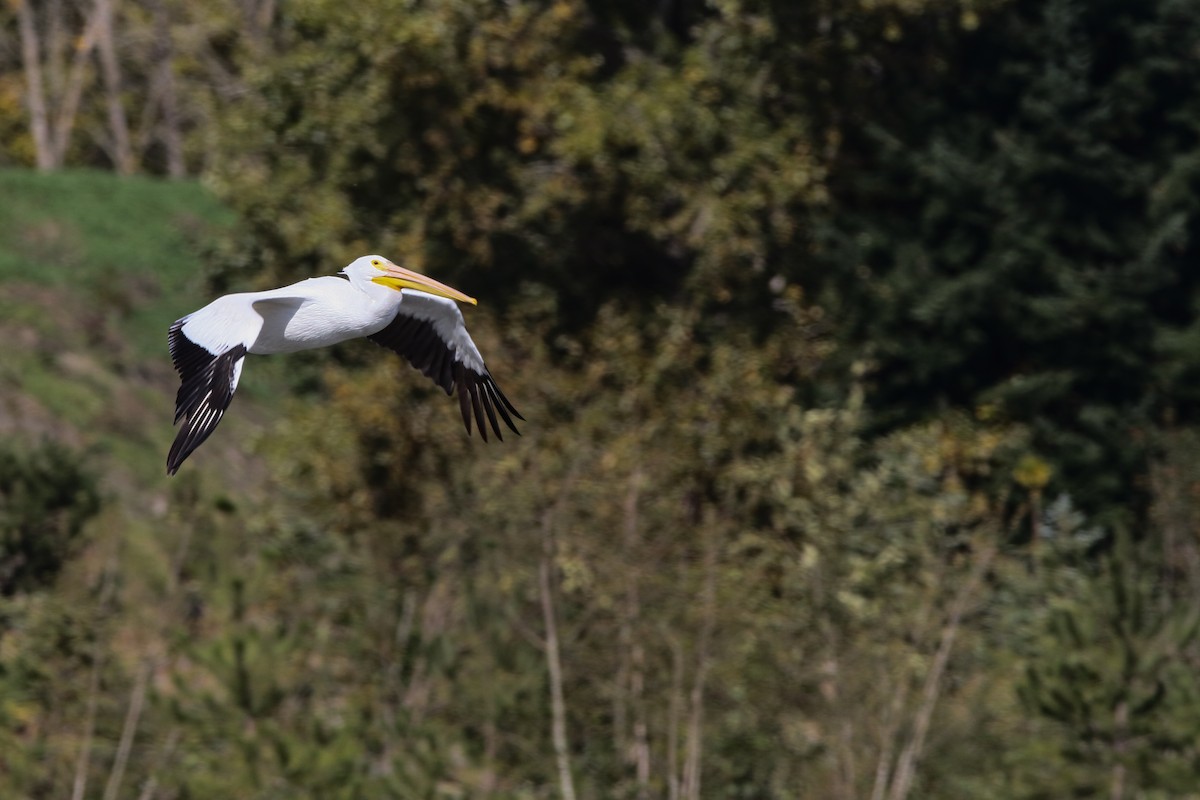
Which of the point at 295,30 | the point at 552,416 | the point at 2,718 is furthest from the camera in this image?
the point at 295,30

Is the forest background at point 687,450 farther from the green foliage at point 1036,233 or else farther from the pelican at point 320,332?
the pelican at point 320,332

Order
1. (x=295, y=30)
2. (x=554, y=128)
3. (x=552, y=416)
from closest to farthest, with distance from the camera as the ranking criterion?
(x=552, y=416), (x=554, y=128), (x=295, y=30)

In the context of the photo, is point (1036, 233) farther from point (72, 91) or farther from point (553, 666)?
point (72, 91)

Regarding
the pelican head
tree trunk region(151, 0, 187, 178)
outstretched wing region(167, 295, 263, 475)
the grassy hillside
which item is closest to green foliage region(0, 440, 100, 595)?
the grassy hillside

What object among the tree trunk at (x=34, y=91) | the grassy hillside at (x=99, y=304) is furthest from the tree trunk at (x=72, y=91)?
the grassy hillside at (x=99, y=304)

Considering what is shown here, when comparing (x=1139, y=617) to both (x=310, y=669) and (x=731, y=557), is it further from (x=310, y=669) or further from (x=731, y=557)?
(x=310, y=669)

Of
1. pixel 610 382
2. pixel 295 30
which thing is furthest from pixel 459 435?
pixel 295 30

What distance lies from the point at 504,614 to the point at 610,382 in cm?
502

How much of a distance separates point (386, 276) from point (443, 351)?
1.12 meters

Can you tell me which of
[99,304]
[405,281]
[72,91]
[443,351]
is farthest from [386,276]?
[72,91]

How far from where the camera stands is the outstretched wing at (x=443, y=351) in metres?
12.2

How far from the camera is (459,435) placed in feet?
66.2

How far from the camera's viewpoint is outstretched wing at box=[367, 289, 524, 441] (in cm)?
1216

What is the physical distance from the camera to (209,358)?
32.7 feet
